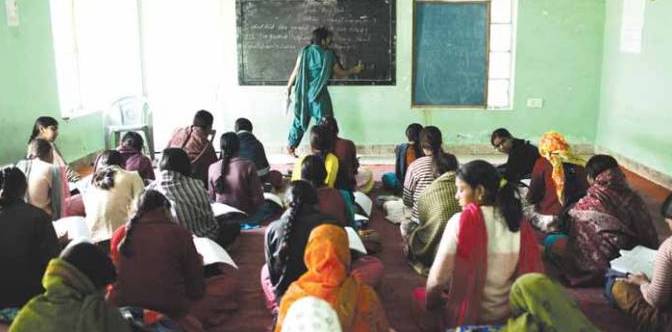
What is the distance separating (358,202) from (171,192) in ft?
5.53

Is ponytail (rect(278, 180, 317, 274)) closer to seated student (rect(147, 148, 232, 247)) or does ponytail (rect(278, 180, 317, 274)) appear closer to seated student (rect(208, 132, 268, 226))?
seated student (rect(147, 148, 232, 247))

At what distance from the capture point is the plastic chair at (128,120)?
7199 millimetres

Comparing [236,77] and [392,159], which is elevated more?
[236,77]

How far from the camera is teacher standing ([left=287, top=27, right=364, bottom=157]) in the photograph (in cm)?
725

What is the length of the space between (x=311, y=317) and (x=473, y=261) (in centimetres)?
90

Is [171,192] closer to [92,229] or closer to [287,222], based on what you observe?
[92,229]

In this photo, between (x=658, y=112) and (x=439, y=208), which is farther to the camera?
(x=658, y=112)

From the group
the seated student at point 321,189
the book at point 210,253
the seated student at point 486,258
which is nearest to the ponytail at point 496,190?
the seated student at point 486,258

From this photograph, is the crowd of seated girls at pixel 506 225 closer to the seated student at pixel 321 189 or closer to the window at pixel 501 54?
the seated student at pixel 321 189

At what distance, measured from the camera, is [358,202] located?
5.21 meters

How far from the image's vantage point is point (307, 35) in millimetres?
7887

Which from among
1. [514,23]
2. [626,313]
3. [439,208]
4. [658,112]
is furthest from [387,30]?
[626,313]

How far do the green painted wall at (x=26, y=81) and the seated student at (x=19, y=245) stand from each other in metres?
2.87

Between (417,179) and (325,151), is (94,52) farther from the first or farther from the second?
(417,179)
